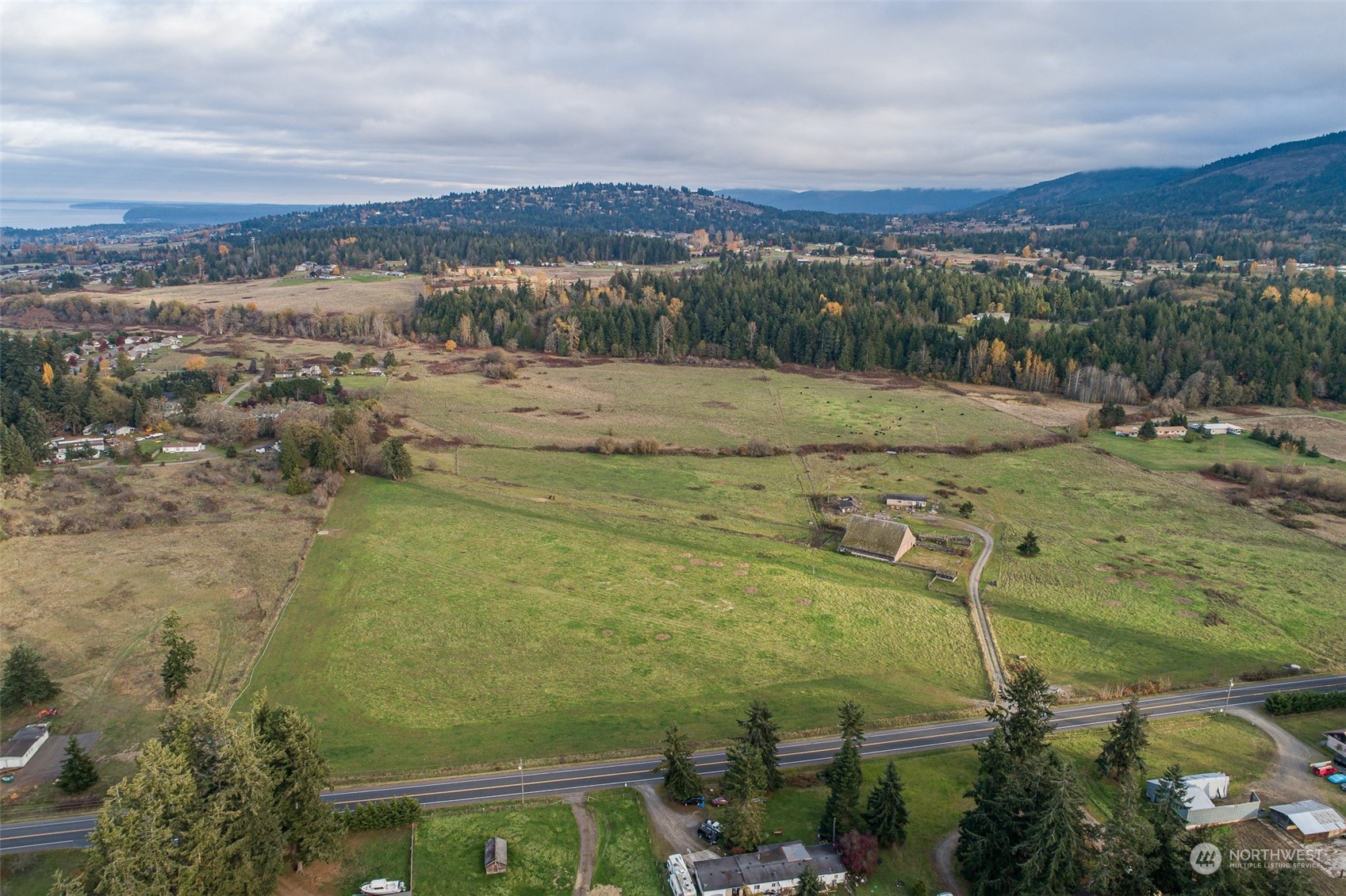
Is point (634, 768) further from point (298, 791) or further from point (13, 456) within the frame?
point (13, 456)

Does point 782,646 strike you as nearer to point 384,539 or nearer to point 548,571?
point 548,571

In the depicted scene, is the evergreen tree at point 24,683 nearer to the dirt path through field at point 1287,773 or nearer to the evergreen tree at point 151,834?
the evergreen tree at point 151,834

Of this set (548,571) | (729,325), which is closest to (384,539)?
(548,571)

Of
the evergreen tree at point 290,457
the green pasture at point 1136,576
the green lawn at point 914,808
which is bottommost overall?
the green lawn at point 914,808

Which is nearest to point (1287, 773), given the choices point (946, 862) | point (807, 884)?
point (946, 862)

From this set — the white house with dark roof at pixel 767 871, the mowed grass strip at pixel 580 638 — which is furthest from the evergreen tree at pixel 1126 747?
the white house with dark roof at pixel 767 871

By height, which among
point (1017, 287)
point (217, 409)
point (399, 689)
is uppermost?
point (1017, 287)
